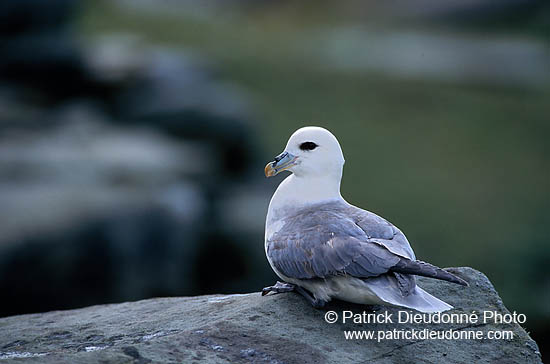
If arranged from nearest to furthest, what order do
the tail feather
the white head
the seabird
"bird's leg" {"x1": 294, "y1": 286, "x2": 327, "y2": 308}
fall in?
the tail feather → the seabird → "bird's leg" {"x1": 294, "y1": 286, "x2": 327, "y2": 308} → the white head

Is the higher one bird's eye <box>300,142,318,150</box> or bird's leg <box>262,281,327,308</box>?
bird's eye <box>300,142,318,150</box>

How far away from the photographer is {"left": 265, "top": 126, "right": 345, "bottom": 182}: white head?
154 inches

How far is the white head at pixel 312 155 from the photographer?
3900mm

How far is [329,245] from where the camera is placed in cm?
340

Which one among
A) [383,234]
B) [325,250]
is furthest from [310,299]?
[383,234]

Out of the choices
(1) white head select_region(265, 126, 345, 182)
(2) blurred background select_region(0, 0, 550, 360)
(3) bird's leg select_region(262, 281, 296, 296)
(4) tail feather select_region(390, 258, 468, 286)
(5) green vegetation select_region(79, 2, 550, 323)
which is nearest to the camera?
(4) tail feather select_region(390, 258, 468, 286)

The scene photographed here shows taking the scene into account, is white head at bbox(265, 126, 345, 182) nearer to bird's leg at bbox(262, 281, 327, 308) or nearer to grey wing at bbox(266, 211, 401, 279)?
grey wing at bbox(266, 211, 401, 279)

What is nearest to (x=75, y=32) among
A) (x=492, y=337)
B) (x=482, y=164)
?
(x=482, y=164)

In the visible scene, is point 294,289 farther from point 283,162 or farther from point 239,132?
point 239,132

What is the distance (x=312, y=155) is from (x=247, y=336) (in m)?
1.01

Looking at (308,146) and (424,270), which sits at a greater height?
(308,146)

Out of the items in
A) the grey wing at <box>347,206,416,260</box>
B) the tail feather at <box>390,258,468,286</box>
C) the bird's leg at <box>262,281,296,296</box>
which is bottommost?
the bird's leg at <box>262,281,296,296</box>

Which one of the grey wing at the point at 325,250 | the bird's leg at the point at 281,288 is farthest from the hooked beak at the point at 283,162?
the bird's leg at the point at 281,288

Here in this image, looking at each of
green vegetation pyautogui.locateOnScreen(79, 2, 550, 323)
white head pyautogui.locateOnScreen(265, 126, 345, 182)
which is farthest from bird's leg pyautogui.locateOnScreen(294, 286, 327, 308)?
green vegetation pyautogui.locateOnScreen(79, 2, 550, 323)
